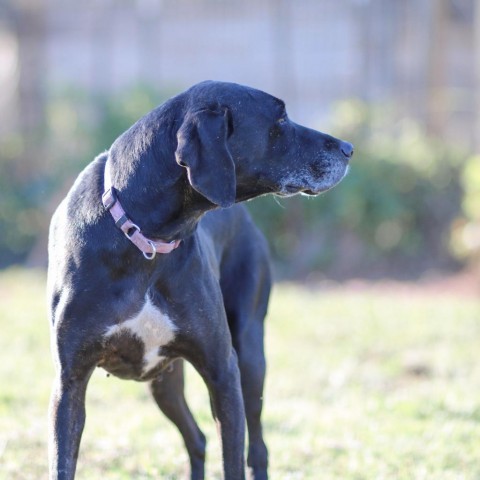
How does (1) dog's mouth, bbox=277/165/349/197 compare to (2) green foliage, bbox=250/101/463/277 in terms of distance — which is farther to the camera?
(2) green foliage, bbox=250/101/463/277

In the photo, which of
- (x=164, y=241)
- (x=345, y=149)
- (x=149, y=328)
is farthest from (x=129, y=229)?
(x=345, y=149)

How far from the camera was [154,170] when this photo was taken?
3.95 meters

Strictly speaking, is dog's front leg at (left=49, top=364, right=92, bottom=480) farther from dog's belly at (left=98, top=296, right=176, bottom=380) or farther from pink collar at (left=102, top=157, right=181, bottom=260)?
pink collar at (left=102, top=157, right=181, bottom=260)

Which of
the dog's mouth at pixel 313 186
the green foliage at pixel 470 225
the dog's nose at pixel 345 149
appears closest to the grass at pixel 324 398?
the green foliage at pixel 470 225

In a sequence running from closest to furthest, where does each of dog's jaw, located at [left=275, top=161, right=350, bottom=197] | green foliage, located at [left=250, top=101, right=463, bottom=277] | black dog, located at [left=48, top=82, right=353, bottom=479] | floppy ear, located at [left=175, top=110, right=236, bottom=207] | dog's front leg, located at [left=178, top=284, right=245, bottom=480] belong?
1. floppy ear, located at [left=175, top=110, right=236, bottom=207]
2. black dog, located at [left=48, top=82, right=353, bottom=479]
3. dog's front leg, located at [left=178, top=284, right=245, bottom=480]
4. dog's jaw, located at [left=275, top=161, right=350, bottom=197]
5. green foliage, located at [left=250, top=101, right=463, bottom=277]

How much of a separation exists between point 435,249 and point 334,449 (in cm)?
715

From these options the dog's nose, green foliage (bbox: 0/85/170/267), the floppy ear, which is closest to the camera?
the floppy ear

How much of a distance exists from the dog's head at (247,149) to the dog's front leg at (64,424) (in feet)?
3.08

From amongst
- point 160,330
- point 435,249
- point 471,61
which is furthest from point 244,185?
point 471,61

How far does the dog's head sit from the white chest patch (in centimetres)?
54

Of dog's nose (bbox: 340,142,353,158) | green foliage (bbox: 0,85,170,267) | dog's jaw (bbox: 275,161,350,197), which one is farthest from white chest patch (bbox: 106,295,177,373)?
green foliage (bbox: 0,85,170,267)

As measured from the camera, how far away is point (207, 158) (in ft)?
12.5

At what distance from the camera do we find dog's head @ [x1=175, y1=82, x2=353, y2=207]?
12.5ft

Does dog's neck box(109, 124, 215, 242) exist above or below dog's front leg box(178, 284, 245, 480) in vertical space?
above
